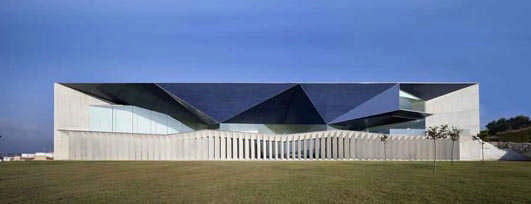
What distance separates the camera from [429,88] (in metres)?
48.2

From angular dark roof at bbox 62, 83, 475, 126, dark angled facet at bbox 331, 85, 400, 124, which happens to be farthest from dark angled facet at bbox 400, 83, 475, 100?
dark angled facet at bbox 331, 85, 400, 124

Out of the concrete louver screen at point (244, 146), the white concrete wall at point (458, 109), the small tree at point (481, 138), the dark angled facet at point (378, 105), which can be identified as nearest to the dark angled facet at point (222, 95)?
the concrete louver screen at point (244, 146)

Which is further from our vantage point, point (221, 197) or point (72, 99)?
point (72, 99)

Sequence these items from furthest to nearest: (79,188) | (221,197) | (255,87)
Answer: (255,87), (79,188), (221,197)

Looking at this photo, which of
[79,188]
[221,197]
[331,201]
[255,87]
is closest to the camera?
[331,201]

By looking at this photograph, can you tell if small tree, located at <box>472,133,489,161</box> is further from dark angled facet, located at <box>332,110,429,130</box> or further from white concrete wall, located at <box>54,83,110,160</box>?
white concrete wall, located at <box>54,83,110,160</box>

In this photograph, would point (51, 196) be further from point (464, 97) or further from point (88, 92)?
point (464, 97)

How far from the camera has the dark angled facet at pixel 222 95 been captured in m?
47.2

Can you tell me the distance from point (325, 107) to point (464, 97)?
14.2m

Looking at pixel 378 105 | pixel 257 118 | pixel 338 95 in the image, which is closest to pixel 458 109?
pixel 378 105

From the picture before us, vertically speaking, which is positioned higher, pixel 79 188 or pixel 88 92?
pixel 88 92

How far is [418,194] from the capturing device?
525 inches

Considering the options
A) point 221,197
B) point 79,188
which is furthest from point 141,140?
point 221,197

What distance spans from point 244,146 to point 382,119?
14844mm
